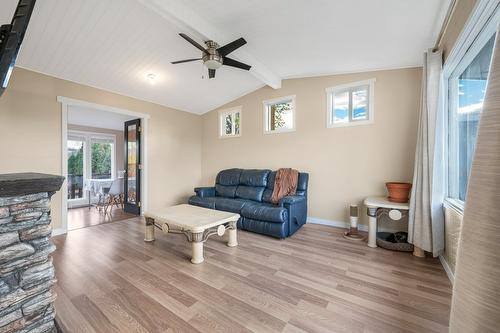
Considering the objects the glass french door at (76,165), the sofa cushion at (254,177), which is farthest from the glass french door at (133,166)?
the sofa cushion at (254,177)

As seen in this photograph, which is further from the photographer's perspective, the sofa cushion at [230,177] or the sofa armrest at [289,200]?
the sofa cushion at [230,177]

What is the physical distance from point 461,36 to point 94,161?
310 inches

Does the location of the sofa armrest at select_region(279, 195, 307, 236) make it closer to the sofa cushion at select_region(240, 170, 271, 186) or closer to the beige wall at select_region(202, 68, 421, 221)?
the beige wall at select_region(202, 68, 421, 221)

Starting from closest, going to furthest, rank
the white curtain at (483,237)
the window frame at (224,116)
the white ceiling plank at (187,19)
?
1. the white curtain at (483,237)
2. the white ceiling plank at (187,19)
3. the window frame at (224,116)

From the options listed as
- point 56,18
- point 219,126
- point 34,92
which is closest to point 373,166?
point 219,126

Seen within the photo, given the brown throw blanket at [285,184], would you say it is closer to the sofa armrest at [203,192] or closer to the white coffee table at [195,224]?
the white coffee table at [195,224]

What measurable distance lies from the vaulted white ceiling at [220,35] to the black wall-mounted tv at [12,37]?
131 cm

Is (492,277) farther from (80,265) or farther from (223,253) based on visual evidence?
(80,265)

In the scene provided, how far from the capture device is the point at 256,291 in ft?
6.13

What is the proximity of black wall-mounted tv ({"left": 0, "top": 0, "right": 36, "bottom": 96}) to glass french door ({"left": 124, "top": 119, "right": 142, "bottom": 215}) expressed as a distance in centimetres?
364

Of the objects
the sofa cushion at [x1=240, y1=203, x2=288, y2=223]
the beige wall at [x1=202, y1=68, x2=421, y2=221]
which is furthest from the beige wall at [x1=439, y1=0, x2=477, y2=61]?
the sofa cushion at [x1=240, y1=203, x2=288, y2=223]

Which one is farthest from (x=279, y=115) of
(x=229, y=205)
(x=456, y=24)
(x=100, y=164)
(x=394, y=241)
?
(x=100, y=164)

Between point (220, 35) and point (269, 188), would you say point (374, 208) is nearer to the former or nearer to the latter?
point (269, 188)

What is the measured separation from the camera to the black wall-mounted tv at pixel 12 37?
1.07 meters
